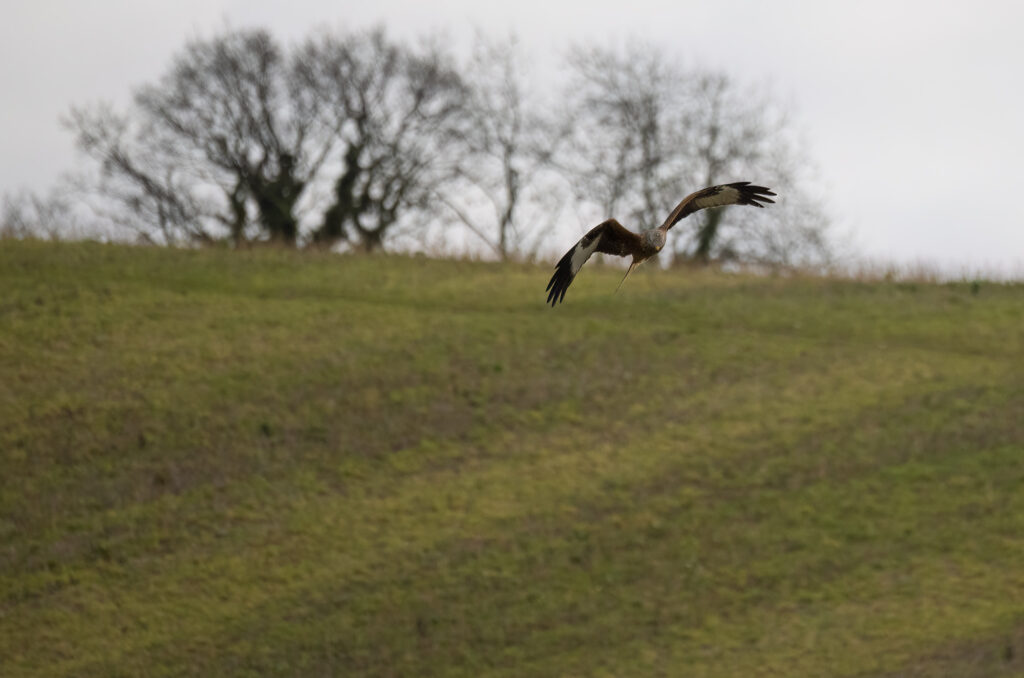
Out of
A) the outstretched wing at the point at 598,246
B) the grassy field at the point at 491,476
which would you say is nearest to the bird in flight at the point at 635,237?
the outstretched wing at the point at 598,246

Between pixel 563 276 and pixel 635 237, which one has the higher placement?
pixel 635 237

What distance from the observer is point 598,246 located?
901cm

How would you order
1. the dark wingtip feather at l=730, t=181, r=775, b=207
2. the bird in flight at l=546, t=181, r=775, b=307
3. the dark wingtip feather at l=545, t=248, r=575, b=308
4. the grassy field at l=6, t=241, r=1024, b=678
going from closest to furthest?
the bird in flight at l=546, t=181, r=775, b=307 → the dark wingtip feather at l=545, t=248, r=575, b=308 → the dark wingtip feather at l=730, t=181, r=775, b=207 → the grassy field at l=6, t=241, r=1024, b=678

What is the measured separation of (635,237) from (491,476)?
1387 centimetres

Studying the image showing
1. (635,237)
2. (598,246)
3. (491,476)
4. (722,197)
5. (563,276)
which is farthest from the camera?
(491,476)

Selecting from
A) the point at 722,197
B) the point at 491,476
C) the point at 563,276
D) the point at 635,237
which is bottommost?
the point at 491,476

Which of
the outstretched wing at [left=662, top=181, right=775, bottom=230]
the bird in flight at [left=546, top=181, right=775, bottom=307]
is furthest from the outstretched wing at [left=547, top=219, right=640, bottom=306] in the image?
the outstretched wing at [left=662, top=181, right=775, bottom=230]

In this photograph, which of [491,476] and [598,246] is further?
[491,476]

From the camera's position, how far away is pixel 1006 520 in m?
20.4

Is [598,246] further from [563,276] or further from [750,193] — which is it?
[750,193]

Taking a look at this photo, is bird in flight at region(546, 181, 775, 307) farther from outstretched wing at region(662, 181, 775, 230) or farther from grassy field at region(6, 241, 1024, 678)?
grassy field at region(6, 241, 1024, 678)

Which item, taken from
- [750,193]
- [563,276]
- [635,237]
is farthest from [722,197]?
[635,237]

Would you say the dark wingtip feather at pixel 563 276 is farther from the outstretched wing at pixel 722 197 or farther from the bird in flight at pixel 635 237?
the outstretched wing at pixel 722 197

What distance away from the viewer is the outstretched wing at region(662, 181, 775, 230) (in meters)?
9.50
